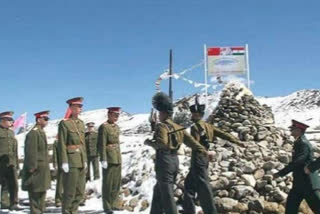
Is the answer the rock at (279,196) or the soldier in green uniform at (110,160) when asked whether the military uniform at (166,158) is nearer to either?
the soldier in green uniform at (110,160)

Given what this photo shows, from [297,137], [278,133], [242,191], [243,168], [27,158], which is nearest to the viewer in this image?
[297,137]

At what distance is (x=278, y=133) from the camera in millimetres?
14766

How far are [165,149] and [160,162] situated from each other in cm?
20

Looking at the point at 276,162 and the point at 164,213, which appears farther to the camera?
the point at 276,162

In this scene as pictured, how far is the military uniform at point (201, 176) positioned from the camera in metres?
8.38

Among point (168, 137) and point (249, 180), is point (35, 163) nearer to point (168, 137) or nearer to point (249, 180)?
point (168, 137)

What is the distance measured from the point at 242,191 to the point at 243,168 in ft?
3.31

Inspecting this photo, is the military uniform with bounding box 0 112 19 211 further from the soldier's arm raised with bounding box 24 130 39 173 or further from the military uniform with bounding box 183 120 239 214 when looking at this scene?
the military uniform with bounding box 183 120 239 214

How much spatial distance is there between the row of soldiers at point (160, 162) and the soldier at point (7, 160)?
1.10ft

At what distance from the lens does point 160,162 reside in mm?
7961

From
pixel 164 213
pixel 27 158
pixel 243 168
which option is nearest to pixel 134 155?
pixel 243 168

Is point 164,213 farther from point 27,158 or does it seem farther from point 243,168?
point 243,168

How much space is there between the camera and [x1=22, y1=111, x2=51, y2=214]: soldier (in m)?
9.93

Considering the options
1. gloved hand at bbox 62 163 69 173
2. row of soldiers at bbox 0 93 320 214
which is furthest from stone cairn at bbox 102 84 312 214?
gloved hand at bbox 62 163 69 173
